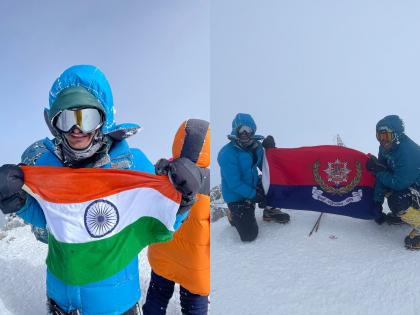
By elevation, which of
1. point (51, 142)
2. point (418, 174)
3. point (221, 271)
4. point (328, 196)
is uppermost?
point (51, 142)

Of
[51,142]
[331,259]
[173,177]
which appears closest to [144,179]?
[173,177]

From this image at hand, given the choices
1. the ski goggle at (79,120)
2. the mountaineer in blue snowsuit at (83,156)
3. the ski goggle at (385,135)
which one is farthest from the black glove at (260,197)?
the ski goggle at (79,120)

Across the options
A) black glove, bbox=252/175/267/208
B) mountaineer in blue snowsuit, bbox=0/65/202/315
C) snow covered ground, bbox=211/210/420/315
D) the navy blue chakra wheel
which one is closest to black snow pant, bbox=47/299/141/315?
mountaineer in blue snowsuit, bbox=0/65/202/315

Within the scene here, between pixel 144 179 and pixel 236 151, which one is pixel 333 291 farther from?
pixel 144 179

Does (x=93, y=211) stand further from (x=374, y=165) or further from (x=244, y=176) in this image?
(x=374, y=165)

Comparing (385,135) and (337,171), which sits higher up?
(385,135)

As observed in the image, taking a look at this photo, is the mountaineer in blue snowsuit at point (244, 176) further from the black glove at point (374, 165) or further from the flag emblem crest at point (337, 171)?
the black glove at point (374, 165)

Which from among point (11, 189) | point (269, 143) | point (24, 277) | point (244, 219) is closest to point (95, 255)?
point (11, 189)
